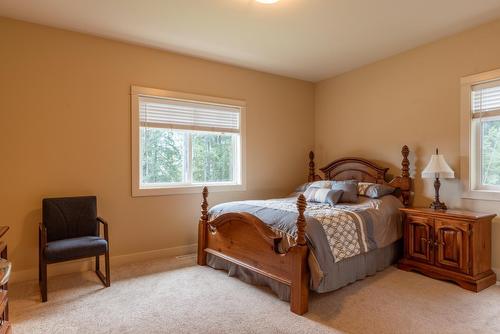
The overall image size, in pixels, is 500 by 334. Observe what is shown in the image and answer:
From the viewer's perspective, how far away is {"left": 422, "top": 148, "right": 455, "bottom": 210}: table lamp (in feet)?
10.7

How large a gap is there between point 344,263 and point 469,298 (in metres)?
1.12

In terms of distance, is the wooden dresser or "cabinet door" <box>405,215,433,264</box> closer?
the wooden dresser

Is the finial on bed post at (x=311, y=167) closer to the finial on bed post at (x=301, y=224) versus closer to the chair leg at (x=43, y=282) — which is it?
the finial on bed post at (x=301, y=224)

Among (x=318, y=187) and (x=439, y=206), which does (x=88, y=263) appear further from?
(x=439, y=206)

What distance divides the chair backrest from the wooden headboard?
326cm

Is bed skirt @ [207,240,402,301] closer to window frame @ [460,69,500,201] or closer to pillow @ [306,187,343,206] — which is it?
pillow @ [306,187,343,206]

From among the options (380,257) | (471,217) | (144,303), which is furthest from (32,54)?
(471,217)

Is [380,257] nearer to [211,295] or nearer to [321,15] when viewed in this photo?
[211,295]

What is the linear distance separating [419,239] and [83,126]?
12.7 feet

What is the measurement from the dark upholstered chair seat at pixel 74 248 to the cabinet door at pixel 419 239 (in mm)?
3183

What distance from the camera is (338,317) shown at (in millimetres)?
2391

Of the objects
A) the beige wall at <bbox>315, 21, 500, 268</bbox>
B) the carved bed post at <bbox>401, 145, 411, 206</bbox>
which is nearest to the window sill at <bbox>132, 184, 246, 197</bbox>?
the beige wall at <bbox>315, 21, 500, 268</bbox>

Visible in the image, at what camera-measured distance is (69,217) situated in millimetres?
3180

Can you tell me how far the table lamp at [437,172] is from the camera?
3275mm
